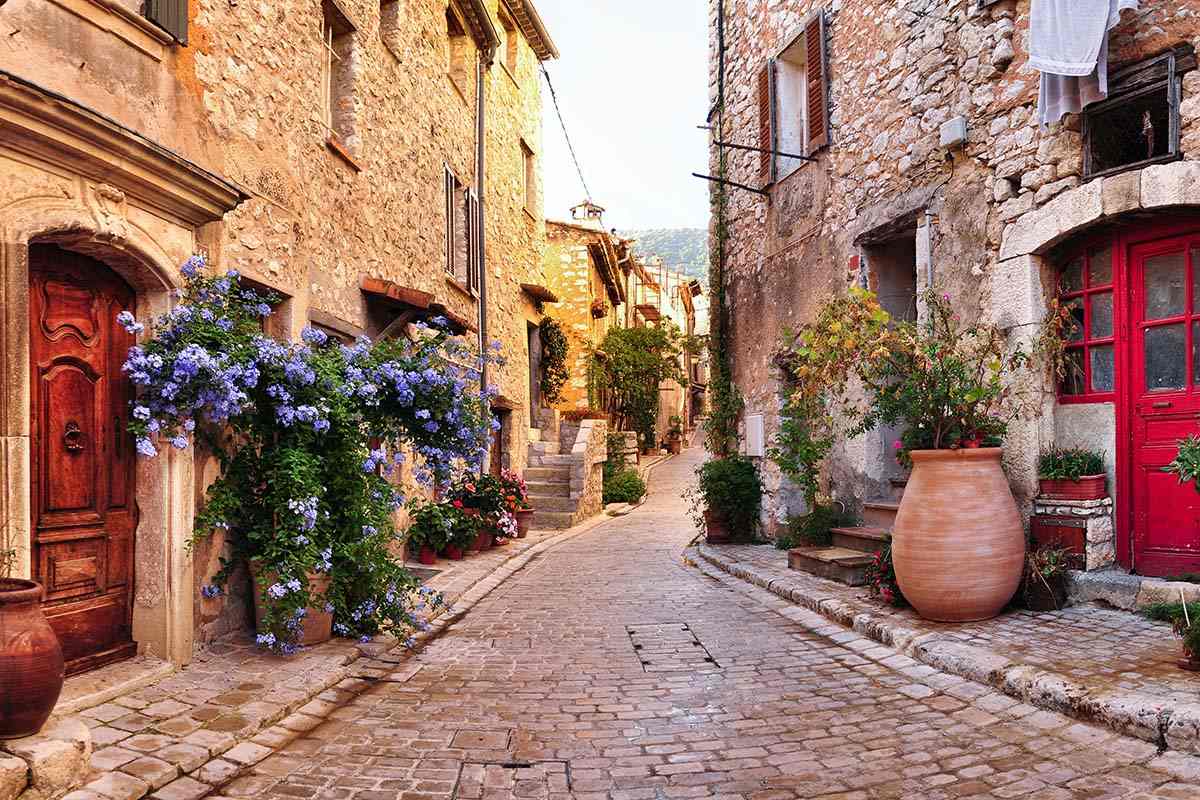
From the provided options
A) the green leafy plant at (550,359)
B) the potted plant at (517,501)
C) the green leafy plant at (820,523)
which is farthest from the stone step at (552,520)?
the green leafy plant at (820,523)

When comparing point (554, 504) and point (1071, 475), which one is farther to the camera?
point (554, 504)

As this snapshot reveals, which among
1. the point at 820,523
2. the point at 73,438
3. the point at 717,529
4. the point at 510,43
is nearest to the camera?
the point at 73,438

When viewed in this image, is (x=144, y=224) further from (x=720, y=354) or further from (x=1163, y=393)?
(x=720, y=354)

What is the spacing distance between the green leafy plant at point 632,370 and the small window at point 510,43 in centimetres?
774

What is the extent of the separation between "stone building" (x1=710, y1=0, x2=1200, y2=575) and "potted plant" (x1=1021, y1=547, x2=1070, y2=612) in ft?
0.73

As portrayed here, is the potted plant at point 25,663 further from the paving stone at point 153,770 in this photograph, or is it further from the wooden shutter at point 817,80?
the wooden shutter at point 817,80

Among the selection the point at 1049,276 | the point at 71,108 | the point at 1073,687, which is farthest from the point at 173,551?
the point at 1049,276

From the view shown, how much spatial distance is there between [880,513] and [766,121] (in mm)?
5308

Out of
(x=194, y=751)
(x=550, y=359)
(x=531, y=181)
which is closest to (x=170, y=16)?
(x=194, y=751)

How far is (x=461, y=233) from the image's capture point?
1186 centimetres

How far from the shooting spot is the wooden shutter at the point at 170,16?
4660 millimetres

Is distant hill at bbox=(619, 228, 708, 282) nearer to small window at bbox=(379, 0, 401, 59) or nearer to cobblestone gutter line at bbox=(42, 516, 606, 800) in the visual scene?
small window at bbox=(379, 0, 401, 59)

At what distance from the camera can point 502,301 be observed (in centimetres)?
1423

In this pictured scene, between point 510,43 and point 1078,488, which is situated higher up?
point 510,43
